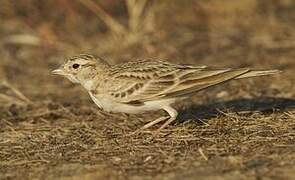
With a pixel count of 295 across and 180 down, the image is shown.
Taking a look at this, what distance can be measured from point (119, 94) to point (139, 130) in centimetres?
45

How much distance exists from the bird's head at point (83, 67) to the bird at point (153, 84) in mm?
124

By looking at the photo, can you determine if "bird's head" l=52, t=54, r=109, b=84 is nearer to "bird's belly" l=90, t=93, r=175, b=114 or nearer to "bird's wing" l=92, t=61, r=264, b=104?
"bird's wing" l=92, t=61, r=264, b=104

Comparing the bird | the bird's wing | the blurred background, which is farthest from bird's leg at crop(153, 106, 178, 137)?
the blurred background

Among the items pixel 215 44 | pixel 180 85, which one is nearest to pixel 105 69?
pixel 180 85

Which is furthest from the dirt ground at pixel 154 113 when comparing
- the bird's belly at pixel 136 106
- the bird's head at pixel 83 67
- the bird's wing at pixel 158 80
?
the bird's head at pixel 83 67

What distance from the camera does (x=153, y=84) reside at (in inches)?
247

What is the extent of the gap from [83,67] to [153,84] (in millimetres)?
871

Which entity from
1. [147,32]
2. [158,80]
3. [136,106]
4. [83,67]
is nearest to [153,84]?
[158,80]

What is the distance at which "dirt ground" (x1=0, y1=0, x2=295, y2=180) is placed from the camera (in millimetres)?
5441

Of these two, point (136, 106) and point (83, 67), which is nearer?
point (136, 106)

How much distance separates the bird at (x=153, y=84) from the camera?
6137 mm

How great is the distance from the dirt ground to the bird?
1.04 ft

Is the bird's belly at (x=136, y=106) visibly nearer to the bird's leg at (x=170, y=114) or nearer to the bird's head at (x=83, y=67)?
the bird's leg at (x=170, y=114)

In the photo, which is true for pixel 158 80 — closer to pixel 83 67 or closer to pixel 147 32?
pixel 83 67
